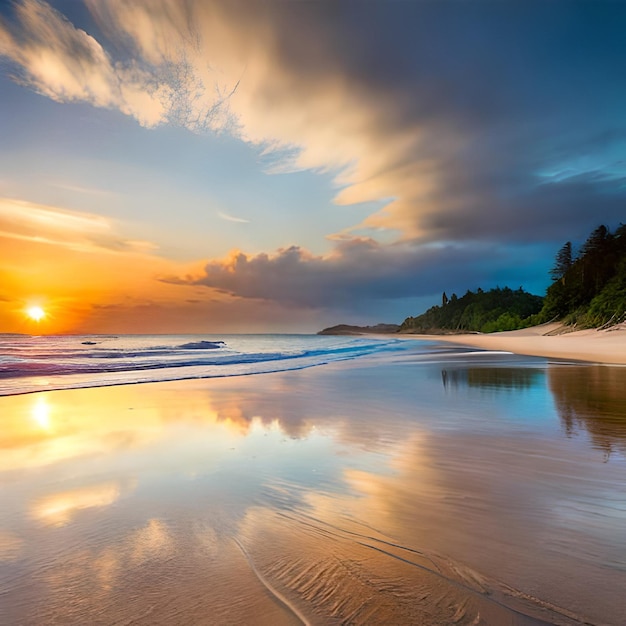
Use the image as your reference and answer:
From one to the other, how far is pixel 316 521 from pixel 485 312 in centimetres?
14269

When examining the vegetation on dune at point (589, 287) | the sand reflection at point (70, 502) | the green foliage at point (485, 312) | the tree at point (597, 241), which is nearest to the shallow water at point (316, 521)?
the sand reflection at point (70, 502)

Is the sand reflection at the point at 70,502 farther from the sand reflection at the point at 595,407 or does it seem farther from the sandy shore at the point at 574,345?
the sandy shore at the point at 574,345

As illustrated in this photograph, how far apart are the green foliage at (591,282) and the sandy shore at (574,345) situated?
3124mm

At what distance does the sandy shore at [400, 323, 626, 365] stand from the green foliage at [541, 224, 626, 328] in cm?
312

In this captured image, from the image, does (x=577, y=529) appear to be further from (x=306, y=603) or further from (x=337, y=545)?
(x=306, y=603)

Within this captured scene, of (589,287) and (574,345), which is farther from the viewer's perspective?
(589,287)

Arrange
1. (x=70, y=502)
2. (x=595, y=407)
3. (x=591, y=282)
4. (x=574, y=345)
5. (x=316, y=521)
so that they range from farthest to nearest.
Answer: (x=591, y=282) → (x=574, y=345) → (x=595, y=407) → (x=70, y=502) → (x=316, y=521)

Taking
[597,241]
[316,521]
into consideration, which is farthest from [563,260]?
[316,521]

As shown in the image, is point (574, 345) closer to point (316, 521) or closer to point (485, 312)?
point (316, 521)

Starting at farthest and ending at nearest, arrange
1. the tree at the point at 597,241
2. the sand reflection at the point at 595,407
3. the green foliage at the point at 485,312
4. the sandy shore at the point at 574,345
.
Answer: the green foliage at the point at 485,312 → the tree at the point at 597,241 → the sandy shore at the point at 574,345 → the sand reflection at the point at 595,407

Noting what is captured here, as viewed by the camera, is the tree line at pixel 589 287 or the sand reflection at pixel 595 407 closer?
the sand reflection at pixel 595 407

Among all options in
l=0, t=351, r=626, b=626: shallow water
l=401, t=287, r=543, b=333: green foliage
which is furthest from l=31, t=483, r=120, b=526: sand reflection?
l=401, t=287, r=543, b=333: green foliage

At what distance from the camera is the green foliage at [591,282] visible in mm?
51719

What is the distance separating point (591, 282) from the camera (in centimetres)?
6294
